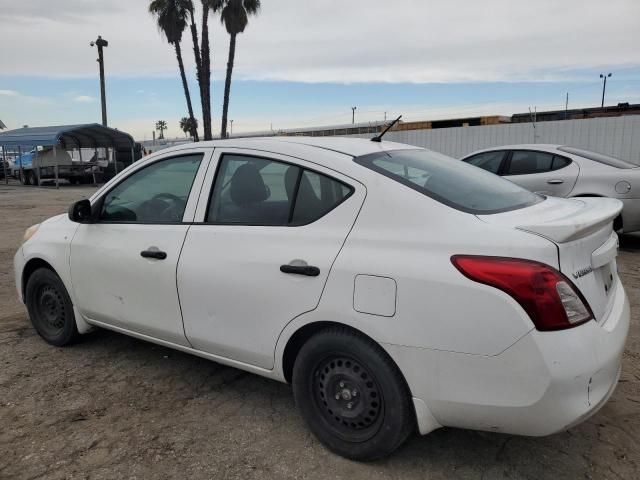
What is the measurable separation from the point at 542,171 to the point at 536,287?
6107 millimetres

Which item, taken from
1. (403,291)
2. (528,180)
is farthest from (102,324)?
(528,180)

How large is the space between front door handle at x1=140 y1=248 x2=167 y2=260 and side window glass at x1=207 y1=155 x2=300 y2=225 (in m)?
0.37

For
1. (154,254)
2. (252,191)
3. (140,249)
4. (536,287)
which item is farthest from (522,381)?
(140,249)

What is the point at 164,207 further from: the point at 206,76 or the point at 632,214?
the point at 206,76

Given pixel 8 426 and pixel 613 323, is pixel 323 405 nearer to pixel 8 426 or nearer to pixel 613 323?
pixel 613 323

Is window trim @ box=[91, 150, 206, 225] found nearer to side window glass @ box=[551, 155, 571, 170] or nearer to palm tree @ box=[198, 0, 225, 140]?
side window glass @ box=[551, 155, 571, 170]

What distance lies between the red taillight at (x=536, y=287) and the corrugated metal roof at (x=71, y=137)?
78.8 ft

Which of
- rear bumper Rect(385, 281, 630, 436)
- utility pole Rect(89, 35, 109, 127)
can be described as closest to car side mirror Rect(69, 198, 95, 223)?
rear bumper Rect(385, 281, 630, 436)

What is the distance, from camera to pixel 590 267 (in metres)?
2.37

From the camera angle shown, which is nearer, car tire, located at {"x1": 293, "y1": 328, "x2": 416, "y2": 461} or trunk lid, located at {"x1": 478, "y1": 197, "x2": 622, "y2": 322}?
trunk lid, located at {"x1": 478, "y1": 197, "x2": 622, "y2": 322}

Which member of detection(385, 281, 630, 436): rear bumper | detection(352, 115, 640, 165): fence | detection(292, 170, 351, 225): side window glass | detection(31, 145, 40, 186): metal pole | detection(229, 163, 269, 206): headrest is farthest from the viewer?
detection(31, 145, 40, 186): metal pole

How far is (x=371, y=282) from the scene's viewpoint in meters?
2.39

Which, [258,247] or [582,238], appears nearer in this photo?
[582,238]

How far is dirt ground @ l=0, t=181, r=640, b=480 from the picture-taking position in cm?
259
